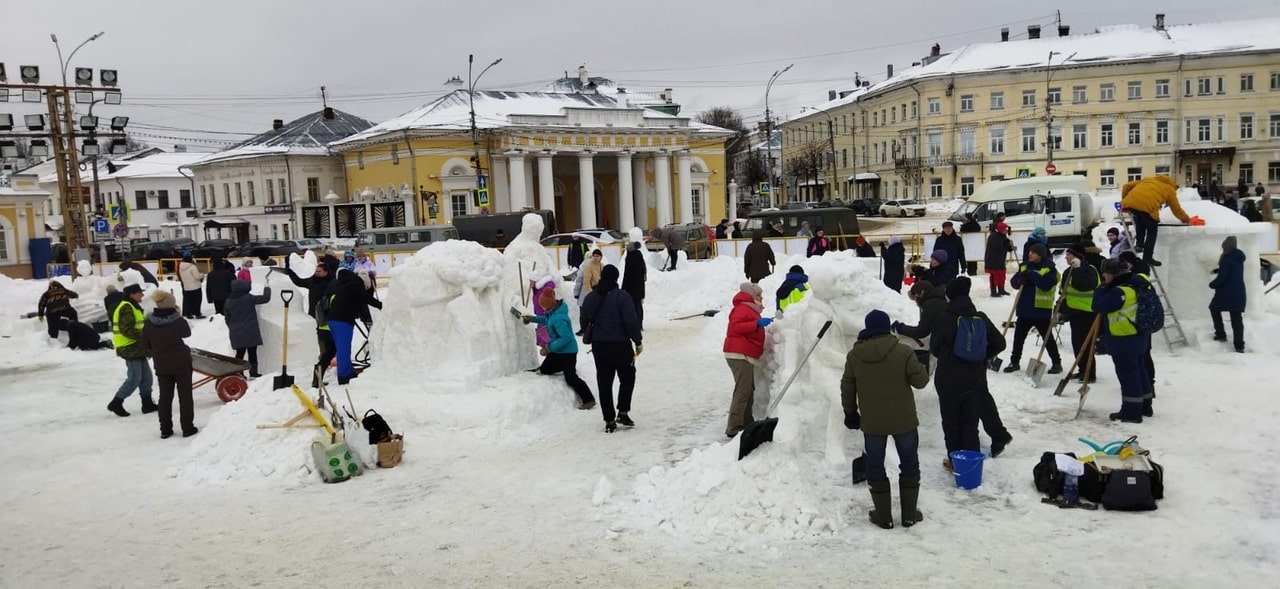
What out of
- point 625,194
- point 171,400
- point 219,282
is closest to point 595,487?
point 171,400

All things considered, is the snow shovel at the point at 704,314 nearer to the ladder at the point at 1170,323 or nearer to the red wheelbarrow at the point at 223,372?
the ladder at the point at 1170,323

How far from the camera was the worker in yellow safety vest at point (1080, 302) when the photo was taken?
30.1ft

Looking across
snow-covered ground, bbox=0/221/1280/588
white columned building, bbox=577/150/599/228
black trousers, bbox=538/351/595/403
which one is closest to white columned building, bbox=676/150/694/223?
white columned building, bbox=577/150/599/228

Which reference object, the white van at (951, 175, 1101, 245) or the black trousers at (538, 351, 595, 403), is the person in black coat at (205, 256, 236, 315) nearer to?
the black trousers at (538, 351, 595, 403)

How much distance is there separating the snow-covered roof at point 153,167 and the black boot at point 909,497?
2593 inches

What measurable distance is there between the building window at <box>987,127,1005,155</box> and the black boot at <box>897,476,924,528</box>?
52.4 m

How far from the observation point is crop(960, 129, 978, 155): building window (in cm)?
5397

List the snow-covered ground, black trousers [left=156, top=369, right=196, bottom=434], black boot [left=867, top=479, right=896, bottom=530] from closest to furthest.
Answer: the snow-covered ground → black boot [left=867, top=479, right=896, bottom=530] → black trousers [left=156, top=369, right=196, bottom=434]

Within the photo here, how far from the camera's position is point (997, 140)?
5366 centimetres

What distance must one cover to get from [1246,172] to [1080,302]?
53754 millimetres

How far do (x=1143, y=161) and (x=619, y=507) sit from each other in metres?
56.0

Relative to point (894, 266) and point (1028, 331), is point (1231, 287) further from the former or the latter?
point (894, 266)

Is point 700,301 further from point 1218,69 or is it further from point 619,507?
point 1218,69

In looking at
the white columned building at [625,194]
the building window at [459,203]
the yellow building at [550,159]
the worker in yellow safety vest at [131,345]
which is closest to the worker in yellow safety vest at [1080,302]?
the worker in yellow safety vest at [131,345]
